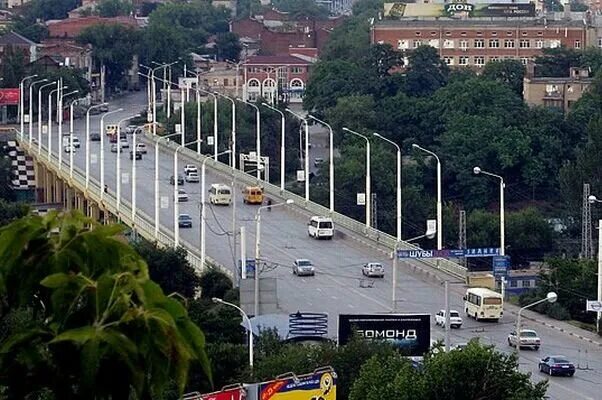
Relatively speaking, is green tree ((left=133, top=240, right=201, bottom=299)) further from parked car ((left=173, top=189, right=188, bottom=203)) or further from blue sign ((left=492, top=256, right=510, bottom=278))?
parked car ((left=173, top=189, right=188, bottom=203))

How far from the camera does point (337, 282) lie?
4469cm

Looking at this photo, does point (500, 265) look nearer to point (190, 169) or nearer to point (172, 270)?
point (172, 270)

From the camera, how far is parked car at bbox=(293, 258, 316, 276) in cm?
4550

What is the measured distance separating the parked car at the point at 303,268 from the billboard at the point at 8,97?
151 ft

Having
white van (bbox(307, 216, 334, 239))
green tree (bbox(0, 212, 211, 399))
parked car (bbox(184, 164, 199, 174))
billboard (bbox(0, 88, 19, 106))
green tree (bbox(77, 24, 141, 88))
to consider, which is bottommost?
green tree (bbox(77, 24, 141, 88))

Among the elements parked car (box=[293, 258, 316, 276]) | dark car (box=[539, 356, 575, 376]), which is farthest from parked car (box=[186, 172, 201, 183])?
dark car (box=[539, 356, 575, 376])

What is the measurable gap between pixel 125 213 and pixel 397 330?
78.4 feet

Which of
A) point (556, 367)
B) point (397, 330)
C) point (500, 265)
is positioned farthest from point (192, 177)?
point (556, 367)

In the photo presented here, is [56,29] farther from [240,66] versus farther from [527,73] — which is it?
[527,73]

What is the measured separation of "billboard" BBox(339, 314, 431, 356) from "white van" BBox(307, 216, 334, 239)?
18.3 meters

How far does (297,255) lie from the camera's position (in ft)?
160

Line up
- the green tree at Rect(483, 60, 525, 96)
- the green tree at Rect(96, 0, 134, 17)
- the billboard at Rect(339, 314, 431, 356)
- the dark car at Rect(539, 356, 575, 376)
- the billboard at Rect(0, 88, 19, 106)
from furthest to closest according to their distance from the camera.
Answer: the green tree at Rect(96, 0, 134, 17), the green tree at Rect(483, 60, 525, 96), the billboard at Rect(0, 88, 19, 106), the dark car at Rect(539, 356, 575, 376), the billboard at Rect(339, 314, 431, 356)

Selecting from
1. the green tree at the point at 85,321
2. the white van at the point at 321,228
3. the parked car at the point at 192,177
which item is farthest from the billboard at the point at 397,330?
the parked car at the point at 192,177

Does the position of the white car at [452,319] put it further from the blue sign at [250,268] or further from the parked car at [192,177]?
the parked car at [192,177]
